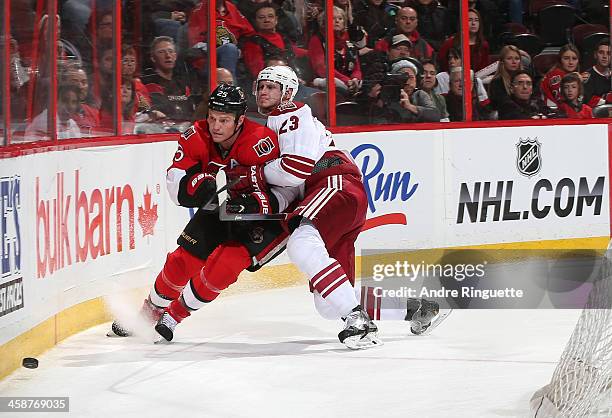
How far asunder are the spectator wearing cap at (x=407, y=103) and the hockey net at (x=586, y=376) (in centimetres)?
318

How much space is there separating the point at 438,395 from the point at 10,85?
5.64ft

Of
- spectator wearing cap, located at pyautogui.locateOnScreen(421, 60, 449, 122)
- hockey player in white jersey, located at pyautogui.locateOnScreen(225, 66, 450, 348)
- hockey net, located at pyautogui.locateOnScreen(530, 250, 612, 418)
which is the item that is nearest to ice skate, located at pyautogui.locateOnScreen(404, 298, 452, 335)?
hockey player in white jersey, located at pyautogui.locateOnScreen(225, 66, 450, 348)

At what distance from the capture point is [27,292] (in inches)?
167

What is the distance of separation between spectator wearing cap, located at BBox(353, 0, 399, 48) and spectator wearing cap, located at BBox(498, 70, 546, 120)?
723mm

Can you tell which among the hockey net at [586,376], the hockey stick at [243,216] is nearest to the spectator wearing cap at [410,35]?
the hockey stick at [243,216]

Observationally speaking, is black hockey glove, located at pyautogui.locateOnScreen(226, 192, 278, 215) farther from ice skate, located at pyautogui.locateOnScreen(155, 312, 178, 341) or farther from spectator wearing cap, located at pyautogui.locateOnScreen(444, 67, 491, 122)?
spectator wearing cap, located at pyautogui.locateOnScreen(444, 67, 491, 122)

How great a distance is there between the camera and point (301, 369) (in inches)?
168

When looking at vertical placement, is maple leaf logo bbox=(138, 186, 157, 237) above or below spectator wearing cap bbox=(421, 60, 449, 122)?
below

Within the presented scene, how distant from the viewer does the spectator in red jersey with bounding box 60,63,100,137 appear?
5.11m

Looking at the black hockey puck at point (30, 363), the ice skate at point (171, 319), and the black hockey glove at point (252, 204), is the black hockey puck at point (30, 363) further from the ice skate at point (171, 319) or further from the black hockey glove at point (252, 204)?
the black hockey glove at point (252, 204)

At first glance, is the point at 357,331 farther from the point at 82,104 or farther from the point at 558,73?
the point at 558,73

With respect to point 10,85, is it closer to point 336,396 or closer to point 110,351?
point 110,351

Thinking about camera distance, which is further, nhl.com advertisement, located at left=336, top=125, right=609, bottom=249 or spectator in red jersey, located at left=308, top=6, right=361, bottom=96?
spectator in red jersey, located at left=308, top=6, right=361, bottom=96

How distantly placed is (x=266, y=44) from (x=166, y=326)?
2.15m
